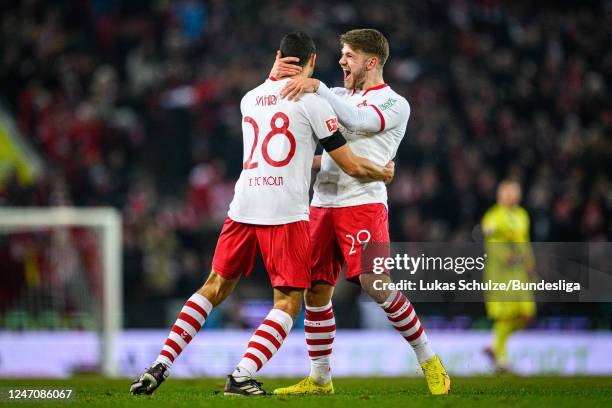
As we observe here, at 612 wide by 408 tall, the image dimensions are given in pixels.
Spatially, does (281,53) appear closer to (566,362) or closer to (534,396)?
(534,396)

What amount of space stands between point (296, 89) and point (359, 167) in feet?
2.04

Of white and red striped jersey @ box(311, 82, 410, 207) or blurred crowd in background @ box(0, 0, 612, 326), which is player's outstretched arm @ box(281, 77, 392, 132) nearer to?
white and red striped jersey @ box(311, 82, 410, 207)

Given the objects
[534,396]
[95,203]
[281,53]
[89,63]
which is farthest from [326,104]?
[89,63]

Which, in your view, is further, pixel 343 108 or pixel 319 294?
pixel 319 294

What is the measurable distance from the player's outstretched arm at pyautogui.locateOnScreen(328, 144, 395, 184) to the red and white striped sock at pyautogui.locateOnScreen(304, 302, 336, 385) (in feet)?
2.95

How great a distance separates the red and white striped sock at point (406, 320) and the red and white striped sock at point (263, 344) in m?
0.66

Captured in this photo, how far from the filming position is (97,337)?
38.2 ft

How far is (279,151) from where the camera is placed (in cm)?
604

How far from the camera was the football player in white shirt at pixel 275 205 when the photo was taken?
600 centimetres

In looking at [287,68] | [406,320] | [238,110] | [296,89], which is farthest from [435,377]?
[238,110]

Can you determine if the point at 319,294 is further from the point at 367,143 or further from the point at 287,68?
the point at 287,68

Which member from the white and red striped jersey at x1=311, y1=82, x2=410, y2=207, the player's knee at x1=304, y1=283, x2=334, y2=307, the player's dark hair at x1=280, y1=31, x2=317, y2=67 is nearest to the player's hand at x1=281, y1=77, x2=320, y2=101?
the player's dark hair at x1=280, y1=31, x2=317, y2=67

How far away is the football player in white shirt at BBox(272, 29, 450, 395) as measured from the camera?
6.32m

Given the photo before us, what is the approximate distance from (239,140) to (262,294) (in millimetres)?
3213
